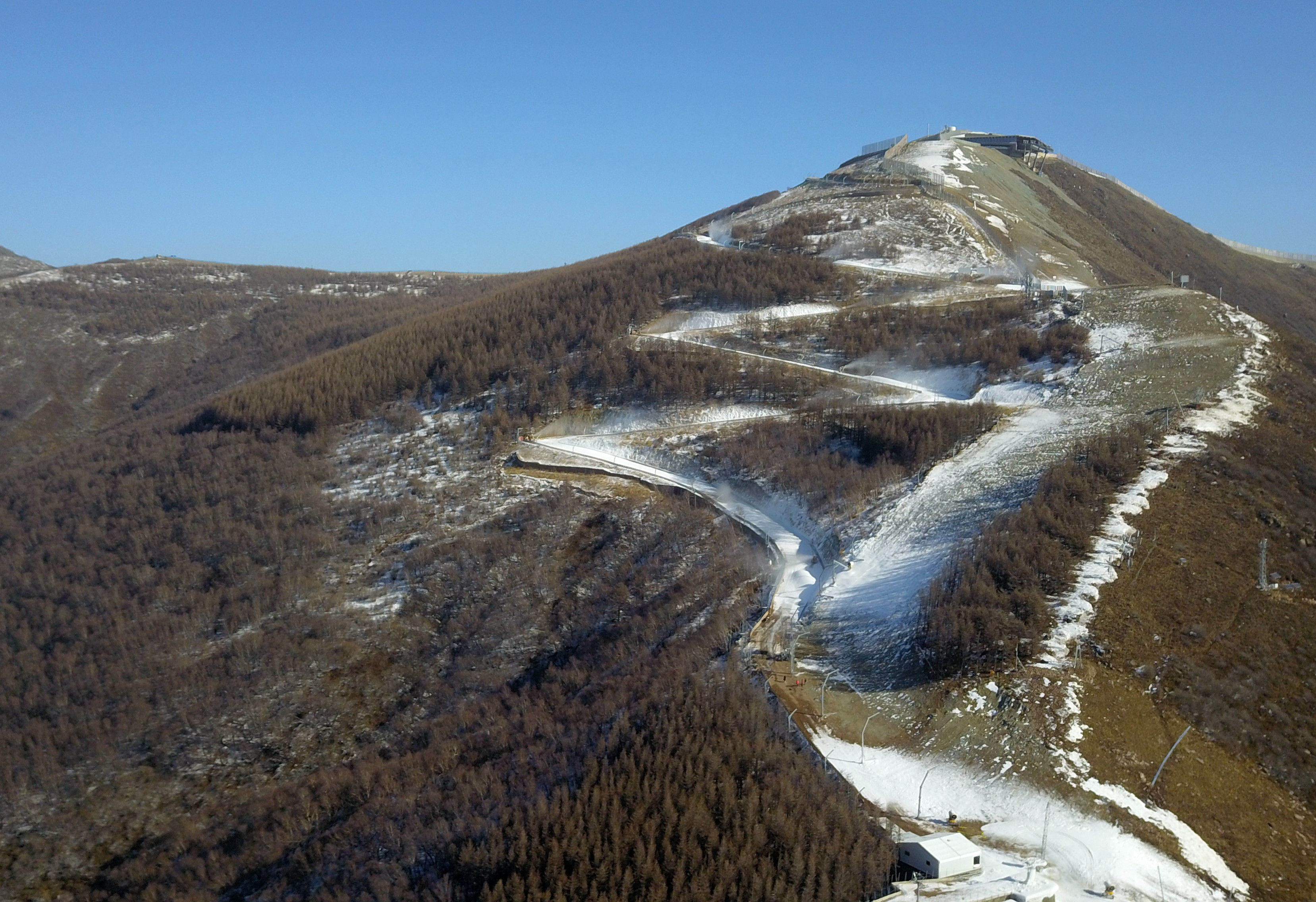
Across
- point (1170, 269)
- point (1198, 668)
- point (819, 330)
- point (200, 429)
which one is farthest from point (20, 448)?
point (1170, 269)

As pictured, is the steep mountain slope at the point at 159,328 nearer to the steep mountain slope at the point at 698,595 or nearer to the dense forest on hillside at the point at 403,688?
the steep mountain slope at the point at 698,595

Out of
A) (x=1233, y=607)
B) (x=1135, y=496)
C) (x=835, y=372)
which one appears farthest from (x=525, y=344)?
(x=1233, y=607)

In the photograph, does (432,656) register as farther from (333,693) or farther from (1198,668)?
(1198,668)

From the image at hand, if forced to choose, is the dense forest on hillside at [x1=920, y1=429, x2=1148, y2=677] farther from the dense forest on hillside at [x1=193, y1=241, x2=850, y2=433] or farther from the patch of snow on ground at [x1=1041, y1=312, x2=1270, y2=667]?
the dense forest on hillside at [x1=193, y1=241, x2=850, y2=433]

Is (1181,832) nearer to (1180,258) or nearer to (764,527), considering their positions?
(764,527)

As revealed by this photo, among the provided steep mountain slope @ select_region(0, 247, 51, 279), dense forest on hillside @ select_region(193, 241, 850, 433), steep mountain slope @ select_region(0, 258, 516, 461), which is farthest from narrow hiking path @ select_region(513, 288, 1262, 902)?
steep mountain slope @ select_region(0, 247, 51, 279)

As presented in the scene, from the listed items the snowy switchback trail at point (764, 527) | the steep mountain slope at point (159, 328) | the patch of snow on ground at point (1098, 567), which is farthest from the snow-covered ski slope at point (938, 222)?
the steep mountain slope at point (159, 328)
